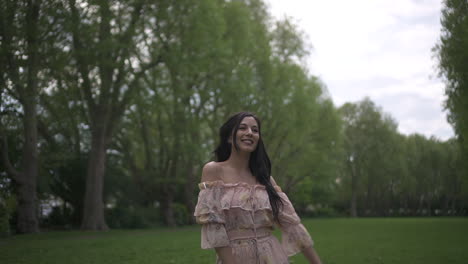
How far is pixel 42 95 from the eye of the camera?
21.0 meters

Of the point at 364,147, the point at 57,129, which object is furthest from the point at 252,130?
the point at 364,147

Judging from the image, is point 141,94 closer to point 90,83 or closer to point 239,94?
point 90,83

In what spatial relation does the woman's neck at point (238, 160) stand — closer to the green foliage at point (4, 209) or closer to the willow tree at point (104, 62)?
the green foliage at point (4, 209)

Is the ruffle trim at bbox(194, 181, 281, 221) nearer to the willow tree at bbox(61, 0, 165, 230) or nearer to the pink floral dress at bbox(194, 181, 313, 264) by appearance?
the pink floral dress at bbox(194, 181, 313, 264)

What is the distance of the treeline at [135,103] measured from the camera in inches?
783

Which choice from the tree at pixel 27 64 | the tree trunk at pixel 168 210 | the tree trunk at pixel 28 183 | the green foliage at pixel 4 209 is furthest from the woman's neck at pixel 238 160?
the tree trunk at pixel 168 210

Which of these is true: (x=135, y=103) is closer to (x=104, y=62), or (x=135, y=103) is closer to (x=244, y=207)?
(x=104, y=62)

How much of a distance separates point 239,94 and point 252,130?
26772mm

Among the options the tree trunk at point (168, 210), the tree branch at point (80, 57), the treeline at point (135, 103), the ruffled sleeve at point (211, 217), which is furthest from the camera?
the tree trunk at point (168, 210)

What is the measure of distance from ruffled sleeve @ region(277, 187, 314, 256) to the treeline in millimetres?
17184

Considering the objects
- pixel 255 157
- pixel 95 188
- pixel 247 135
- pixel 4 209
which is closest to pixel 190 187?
pixel 95 188

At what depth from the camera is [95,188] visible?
75.5ft

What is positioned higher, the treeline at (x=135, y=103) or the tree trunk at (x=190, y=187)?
the treeline at (x=135, y=103)

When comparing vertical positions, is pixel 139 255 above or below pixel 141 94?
below
